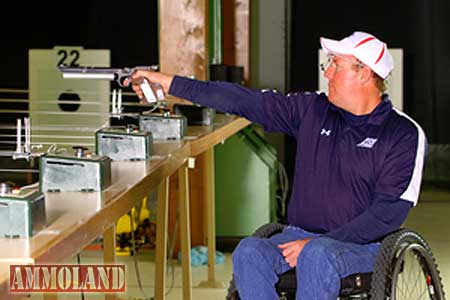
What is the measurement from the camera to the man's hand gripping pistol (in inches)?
123

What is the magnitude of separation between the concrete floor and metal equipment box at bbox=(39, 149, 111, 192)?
93.9 inches

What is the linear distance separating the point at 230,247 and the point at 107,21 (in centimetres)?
270

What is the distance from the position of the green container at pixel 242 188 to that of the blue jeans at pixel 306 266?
3.30m

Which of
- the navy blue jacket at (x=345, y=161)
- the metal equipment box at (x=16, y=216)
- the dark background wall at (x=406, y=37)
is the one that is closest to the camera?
the metal equipment box at (x=16, y=216)

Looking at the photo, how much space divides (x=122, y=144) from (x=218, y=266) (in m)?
2.83

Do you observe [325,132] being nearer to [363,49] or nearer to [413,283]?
[363,49]

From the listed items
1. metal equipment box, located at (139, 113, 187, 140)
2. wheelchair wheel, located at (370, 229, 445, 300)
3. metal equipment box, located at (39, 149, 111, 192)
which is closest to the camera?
metal equipment box, located at (39, 149, 111, 192)

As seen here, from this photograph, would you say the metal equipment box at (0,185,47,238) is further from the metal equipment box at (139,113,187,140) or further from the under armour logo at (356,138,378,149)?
the metal equipment box at (139,113,187,140)

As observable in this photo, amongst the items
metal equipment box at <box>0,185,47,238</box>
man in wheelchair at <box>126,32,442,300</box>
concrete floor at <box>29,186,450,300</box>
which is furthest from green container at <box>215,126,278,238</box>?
metal equipment box at <box>0,185,47,238</box>

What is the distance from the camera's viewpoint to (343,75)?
10.4ft

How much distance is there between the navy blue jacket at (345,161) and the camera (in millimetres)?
3080

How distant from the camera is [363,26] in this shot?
326 inches

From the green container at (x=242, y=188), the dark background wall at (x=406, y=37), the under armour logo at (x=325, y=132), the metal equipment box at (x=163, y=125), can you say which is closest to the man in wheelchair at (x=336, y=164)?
the under armour logo at (x=325, y=132)

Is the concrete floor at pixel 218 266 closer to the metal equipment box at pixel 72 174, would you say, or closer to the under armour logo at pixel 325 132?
the under armour logo at pixel 325 132
